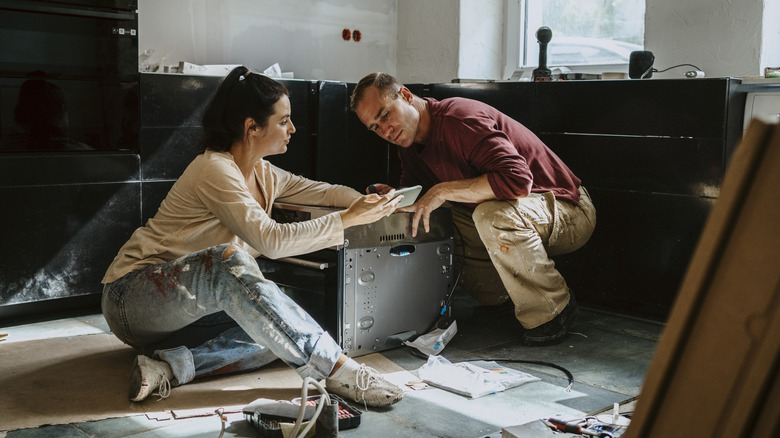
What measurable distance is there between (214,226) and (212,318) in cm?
32

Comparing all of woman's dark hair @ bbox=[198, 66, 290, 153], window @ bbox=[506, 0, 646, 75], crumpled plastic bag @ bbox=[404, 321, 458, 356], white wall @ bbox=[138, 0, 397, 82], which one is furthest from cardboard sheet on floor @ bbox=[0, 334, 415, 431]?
window @ bbox=[506, 0, 646, 75]

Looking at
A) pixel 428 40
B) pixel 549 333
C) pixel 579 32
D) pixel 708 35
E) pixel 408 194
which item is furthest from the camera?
pixel 428 40

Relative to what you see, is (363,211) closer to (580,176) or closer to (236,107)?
(236,107)

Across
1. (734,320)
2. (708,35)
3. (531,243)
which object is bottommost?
(531,243)

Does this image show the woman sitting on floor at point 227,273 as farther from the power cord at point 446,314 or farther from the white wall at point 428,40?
the white wall at point 428,40

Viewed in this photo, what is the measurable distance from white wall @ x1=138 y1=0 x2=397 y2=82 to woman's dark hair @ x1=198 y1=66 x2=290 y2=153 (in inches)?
54.2

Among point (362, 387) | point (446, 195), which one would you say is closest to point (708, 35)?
point (446, 195)

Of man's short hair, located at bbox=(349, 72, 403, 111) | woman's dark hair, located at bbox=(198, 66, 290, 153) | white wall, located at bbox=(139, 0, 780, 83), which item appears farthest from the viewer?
white wall, located at bbox=(139, 0, 780, 83)

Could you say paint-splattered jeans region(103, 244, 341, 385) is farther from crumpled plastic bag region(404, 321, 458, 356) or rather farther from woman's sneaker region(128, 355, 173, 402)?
crumpled plastic bag region(404, 321, 458, 356)

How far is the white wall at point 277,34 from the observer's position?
3.64 meters

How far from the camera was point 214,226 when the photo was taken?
238 cm

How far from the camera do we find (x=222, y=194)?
7.47ft

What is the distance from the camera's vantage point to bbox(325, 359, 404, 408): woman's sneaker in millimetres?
2150

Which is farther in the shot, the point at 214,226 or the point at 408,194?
the point at 408,194
